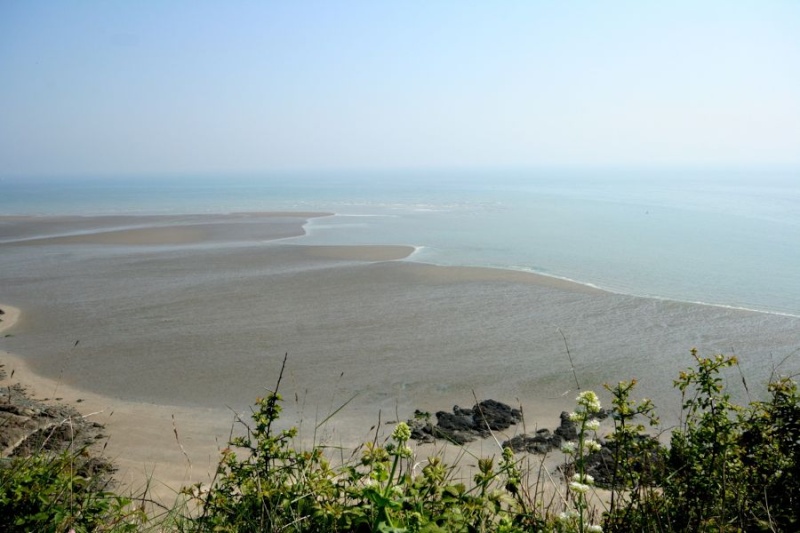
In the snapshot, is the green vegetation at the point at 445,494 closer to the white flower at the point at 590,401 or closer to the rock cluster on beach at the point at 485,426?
the white flower at the point at 590,401

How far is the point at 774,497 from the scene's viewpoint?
3.16 metres

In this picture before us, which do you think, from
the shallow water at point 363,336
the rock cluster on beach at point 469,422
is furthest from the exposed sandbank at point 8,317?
the rock cluster on beach at point 469,422

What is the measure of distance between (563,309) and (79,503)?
1613cm

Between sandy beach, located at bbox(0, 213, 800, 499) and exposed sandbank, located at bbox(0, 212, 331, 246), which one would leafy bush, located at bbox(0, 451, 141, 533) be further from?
exposed sandbank, located at bbox(0, 212, 331, 246)

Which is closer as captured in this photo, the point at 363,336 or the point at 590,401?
the point at 590,401

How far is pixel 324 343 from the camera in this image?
14758 mm

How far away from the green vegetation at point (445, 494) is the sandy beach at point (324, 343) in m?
2.93

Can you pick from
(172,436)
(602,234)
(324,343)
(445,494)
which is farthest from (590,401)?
(602,234)

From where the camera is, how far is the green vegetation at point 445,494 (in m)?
2.37

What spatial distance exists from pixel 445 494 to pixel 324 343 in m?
12.6

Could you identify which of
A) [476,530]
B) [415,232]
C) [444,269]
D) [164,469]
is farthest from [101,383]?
[415,232]

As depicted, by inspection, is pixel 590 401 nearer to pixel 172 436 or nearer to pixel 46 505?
pixel 46 505

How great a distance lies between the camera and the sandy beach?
1081 centimetres

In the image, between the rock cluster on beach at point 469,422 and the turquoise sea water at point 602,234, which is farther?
the turquoise sea water at point 602,234
